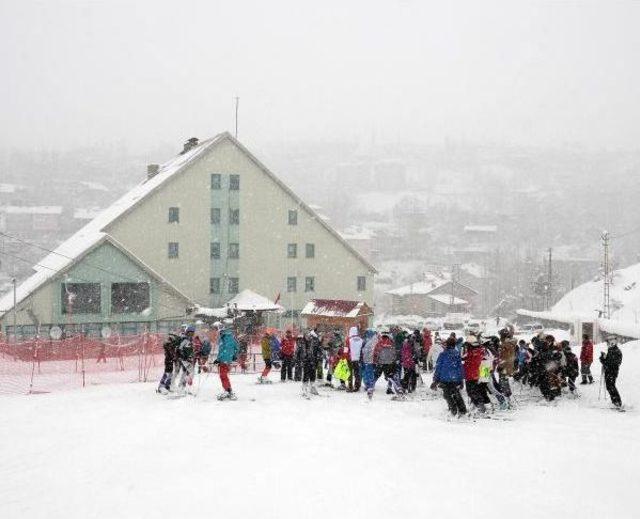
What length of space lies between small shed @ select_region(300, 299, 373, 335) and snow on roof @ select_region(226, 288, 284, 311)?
106 inches

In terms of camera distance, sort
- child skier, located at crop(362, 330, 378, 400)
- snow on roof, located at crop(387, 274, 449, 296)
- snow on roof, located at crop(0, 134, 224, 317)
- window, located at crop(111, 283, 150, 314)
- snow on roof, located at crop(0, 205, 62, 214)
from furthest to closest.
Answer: snow on roof, located at crop(0, 205, 62, 214) < snow on roof, located at crop(387, 274, 449, 296) < window, located at crop(111, 283, 150, 314) < snow on roof, located at crop(0, 134, 224, 317) < child skier, located at crop(362, 330, 378, 400)

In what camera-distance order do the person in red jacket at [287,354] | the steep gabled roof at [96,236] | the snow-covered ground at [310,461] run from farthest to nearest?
the steep gabled roof at [96,236] < the person in red jacket at [287,354] < the snow-covered ground at [310,461]

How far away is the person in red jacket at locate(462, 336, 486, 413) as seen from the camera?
1243 cm

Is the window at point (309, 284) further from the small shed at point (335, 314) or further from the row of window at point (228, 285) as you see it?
the small shed at point (335, 314)

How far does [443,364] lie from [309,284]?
37049mm

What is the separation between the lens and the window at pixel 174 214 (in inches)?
1750

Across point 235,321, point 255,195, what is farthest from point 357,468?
point 255,195

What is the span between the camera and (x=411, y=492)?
25.3 feet

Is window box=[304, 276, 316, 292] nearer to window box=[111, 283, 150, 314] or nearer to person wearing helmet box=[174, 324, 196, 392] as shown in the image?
window box=[111, 283, 150, 314]

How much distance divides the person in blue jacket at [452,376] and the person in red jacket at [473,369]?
0.26m

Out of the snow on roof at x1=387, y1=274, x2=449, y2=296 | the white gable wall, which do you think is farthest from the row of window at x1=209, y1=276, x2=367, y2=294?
the snow on roof at x1=387, y1=274, x2=449, y2=296

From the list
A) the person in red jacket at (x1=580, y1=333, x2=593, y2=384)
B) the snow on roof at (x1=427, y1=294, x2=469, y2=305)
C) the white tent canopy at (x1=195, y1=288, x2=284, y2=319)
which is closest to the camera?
the person in red jacket at (x1=580, y1=333, x2=593, y2=384)

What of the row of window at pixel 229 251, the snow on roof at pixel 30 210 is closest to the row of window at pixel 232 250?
the row of window at pixel 229 251

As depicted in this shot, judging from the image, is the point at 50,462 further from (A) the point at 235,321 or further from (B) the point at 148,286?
(A) the point at 235,321
